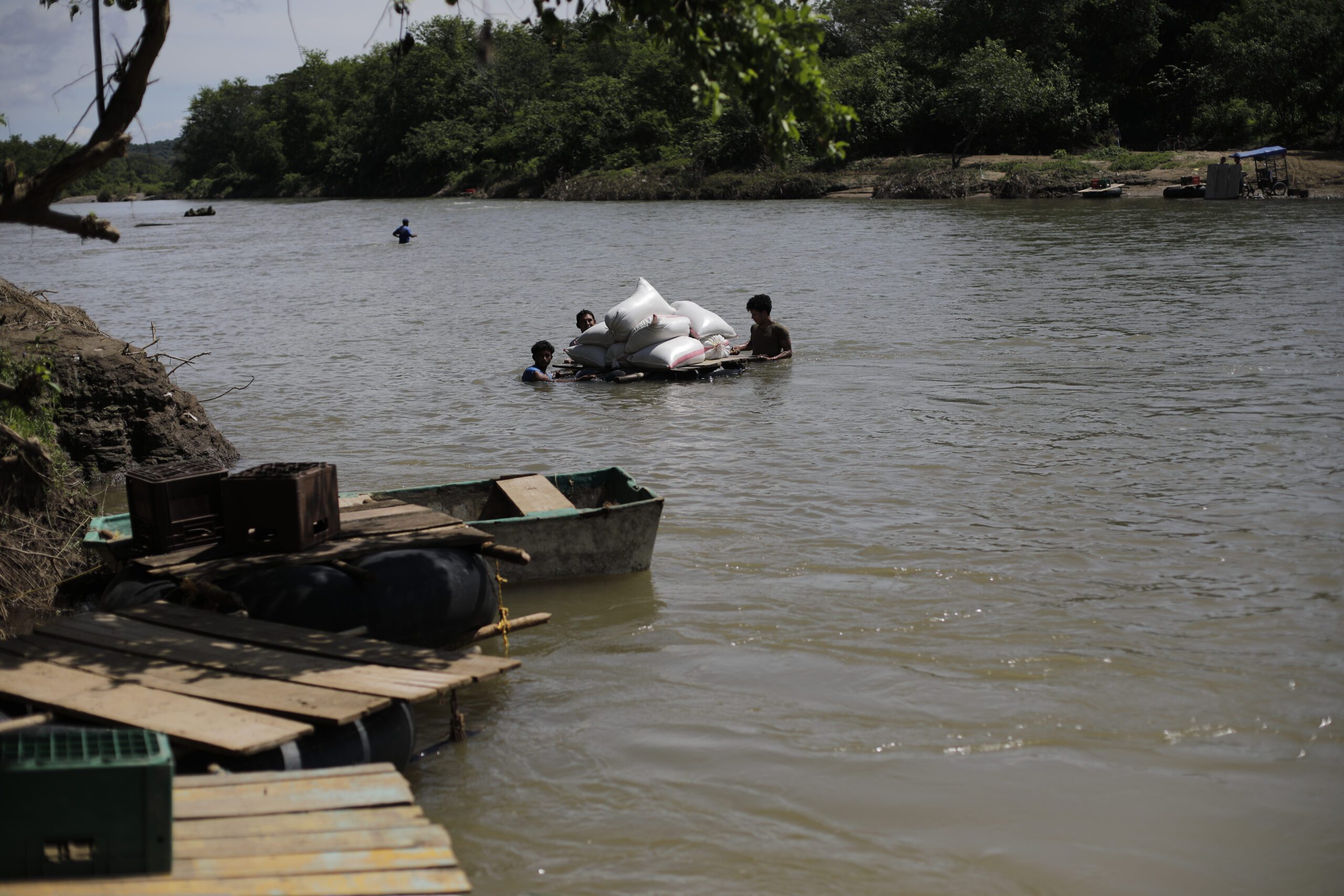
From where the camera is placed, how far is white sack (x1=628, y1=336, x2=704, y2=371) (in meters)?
13.3

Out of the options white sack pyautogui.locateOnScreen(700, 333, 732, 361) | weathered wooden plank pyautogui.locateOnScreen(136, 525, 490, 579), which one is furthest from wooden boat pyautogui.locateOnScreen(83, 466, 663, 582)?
white sack pyautogui.locateOnScreen(700, 333, 732, 361)

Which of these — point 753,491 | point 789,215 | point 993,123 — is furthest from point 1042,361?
point 993,123

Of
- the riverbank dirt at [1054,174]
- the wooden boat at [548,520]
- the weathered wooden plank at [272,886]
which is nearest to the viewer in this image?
the weathered wooden plank at [272,886]

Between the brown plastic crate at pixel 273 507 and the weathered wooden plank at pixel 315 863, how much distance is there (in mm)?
2275

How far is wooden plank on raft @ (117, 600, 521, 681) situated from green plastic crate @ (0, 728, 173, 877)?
1512 mm

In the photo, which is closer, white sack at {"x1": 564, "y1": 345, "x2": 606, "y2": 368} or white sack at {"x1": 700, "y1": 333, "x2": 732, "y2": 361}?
white sack at {"x1": 564, "y1": 345, "x2": 606, "y2": 368}

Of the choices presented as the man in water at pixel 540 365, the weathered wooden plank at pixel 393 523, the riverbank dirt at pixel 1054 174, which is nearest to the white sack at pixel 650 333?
the man in water at pixel 540 365

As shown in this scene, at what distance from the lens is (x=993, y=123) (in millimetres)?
52594

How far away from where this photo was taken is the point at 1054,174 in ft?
146

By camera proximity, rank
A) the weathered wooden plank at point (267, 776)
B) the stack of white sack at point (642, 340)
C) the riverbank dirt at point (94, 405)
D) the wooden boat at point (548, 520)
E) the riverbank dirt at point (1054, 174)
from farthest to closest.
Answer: the riverbank dirt at point (1054, 174)
the stack of white sack at point (642, 340)
the riverbank dirt at point (94, 405)
the wooden boat at point (548, 520)
the weathered wooden plank at point (267, 776)

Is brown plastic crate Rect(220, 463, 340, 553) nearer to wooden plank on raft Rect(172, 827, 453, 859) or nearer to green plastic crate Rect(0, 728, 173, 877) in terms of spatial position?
wooden plank on raft Rect(172, 827, 453, 859)

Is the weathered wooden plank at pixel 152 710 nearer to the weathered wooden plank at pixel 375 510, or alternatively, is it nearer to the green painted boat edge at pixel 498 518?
the green painted boat edge at pixel 498 518

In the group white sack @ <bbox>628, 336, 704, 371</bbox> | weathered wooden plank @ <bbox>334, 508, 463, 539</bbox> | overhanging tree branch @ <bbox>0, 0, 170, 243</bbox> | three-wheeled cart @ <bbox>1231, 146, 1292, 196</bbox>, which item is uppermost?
three-wheeled cart @ <bbox>1231, 146, 1292, 196</bbox>

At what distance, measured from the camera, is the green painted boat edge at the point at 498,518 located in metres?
6.20
